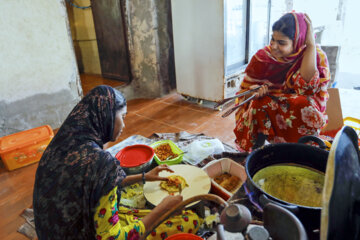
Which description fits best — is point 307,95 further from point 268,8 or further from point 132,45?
point 132,45

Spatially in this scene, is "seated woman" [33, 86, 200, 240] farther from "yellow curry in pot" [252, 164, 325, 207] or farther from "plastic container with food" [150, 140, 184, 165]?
"plastic container with food" [150, 140, 184, 165]

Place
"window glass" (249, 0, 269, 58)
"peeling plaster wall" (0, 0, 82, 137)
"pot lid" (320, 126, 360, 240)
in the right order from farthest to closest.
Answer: "window glass" (249, 0, 269, 58), "peeling plaster wall" (0, 0, 82, 137), "pot lid" (320, 126, 360, 240)

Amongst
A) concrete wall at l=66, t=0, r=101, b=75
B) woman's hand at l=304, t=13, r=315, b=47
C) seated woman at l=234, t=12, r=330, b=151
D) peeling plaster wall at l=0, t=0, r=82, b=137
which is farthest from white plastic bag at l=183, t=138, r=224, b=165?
concrete wall at l=66, t=0, r=101, b=75

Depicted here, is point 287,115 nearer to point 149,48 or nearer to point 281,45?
point 281,45

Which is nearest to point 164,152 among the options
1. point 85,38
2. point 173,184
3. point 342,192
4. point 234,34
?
point 173,184

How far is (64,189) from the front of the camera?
3.45 ft

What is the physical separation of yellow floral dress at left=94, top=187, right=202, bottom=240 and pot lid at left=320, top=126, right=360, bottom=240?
2.73 ft

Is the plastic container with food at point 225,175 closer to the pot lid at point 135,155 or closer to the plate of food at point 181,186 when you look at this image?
the plate of food at point 181,186

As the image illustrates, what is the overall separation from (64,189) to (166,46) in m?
3.50

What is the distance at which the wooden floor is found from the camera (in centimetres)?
201

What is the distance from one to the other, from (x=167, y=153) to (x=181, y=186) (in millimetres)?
612

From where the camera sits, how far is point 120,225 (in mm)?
1171

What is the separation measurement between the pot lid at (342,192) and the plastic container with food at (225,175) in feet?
3.77

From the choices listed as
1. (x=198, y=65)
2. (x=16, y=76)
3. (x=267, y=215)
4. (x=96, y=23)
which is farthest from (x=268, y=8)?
(x=267, y=215)
